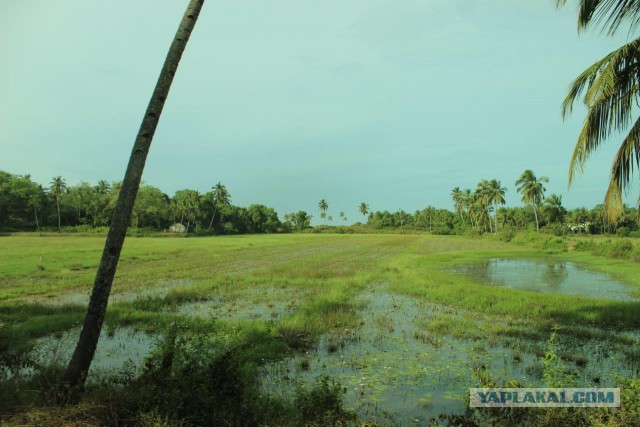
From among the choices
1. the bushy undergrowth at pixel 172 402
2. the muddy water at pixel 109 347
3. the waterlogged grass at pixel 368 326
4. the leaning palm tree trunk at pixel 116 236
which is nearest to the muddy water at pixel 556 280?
the waterlogged grass at pixel 368 326

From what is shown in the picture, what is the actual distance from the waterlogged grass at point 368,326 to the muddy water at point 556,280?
121 cm

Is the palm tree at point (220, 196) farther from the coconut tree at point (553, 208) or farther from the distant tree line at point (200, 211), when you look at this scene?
the coconut tree at point (553, 208)

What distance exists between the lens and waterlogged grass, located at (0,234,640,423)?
5.71 metres

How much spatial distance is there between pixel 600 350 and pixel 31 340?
1117 cm

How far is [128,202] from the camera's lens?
4344 millimetres

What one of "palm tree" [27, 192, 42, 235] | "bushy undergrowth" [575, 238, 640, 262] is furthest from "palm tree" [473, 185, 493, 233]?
"palm tree" [27, 192, 42, 235]

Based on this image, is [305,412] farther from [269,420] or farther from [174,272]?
[174,272]

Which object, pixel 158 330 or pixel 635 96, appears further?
pixel 158 330

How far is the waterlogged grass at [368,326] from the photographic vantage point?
18.7 ft

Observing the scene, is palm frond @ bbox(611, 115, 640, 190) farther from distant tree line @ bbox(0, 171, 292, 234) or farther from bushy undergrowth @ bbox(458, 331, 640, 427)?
distant tree line @ bbox(0, 171, 292, 234)

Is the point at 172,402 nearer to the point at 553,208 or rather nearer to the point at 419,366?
the point at 419,366

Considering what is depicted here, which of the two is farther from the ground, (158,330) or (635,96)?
(635,96)

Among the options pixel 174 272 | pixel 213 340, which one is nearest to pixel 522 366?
pixel 213 340

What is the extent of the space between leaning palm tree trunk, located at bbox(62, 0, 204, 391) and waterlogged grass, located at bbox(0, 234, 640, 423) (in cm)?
195
